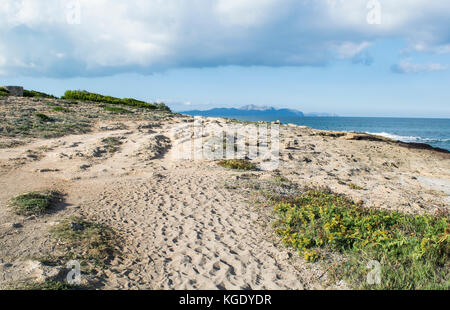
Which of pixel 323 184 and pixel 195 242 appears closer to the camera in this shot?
pixel 195 242

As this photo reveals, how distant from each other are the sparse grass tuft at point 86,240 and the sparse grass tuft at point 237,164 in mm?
6438

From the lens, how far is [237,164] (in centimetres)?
1240

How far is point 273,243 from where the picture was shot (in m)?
6.22

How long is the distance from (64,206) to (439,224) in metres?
8.16

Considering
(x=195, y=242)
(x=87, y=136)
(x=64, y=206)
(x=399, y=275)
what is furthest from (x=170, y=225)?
(x=87, y=136)

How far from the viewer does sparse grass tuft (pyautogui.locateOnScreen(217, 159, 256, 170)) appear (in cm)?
1225

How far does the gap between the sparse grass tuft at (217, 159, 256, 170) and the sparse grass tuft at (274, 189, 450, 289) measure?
4.47 m

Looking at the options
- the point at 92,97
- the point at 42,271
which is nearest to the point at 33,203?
the point at 42,271

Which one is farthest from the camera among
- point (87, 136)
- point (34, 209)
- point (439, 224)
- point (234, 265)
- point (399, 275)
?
point (87, 136)

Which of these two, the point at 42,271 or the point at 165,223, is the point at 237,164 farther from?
the point at 42,271

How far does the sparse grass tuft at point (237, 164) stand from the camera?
12250 millimetres

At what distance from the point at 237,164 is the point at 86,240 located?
24.3ft

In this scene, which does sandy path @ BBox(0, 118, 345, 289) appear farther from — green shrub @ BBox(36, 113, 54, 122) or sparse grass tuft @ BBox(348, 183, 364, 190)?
green shrub @ BBox(36, 113, 54, 122)
